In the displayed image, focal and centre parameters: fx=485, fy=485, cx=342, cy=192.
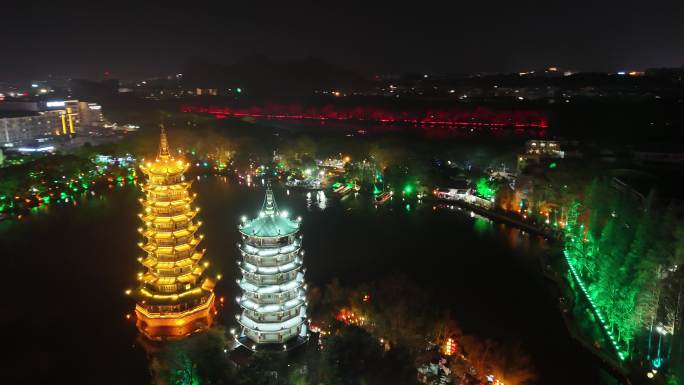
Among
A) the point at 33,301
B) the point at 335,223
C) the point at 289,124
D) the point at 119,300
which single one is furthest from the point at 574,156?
the point at 289,124

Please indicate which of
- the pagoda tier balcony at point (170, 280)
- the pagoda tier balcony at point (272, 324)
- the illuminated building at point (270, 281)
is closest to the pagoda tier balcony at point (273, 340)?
the illuminated building at point (270, 281)

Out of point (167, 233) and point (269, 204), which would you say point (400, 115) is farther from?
point (269, 204)

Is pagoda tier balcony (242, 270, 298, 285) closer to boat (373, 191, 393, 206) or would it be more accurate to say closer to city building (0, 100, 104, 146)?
boat (373, 191, 393, 206)

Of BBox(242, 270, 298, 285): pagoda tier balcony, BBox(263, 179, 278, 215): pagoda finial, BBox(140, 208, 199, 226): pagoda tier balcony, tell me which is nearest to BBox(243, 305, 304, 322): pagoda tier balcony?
BBox(242, 270, 298, 285): pagoda tier balcony

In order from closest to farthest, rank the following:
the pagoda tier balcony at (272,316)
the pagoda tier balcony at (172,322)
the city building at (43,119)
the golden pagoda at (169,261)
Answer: the pagoda tier balcony at (272,316)
the pagoda tier balcony at (172,322)
the golden pagoda at (169,261)
the city building at (43,119)

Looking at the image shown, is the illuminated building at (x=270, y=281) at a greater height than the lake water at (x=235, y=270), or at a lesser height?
greater

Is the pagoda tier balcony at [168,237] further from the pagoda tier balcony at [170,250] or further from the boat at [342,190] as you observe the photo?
the boat at [342,190]
